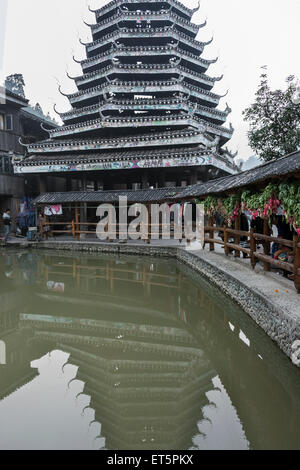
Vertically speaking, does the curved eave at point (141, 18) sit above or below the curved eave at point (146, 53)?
above

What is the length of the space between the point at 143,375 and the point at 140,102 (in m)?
17.9

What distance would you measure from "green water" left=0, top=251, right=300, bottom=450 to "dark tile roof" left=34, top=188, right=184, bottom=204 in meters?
7.96

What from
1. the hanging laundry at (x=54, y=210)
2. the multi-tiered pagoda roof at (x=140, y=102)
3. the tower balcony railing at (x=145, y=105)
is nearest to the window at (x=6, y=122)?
the multi-tiered pagoda roof at (x=140, y=102)

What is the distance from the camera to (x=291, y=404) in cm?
347

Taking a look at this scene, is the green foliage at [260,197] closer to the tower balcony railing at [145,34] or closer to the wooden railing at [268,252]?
the wooden railing at [268,252]

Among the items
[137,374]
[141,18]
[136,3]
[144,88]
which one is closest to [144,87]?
[144,88]

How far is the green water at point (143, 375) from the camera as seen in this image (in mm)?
3135

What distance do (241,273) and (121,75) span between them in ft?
57.9

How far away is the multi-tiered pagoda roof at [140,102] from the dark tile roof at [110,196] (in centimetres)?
186

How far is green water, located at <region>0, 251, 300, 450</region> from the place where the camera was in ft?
10.3

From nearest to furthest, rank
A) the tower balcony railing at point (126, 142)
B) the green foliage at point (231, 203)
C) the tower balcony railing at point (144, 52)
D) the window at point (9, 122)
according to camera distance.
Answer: the green foliage at point (231, 203)
the tower balcony railing at point (126, 142)
the tower balcony railing at point (144, 52)
the window at point (9, 122)

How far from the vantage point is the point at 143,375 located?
4.35 metres

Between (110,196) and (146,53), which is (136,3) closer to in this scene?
(146,53)

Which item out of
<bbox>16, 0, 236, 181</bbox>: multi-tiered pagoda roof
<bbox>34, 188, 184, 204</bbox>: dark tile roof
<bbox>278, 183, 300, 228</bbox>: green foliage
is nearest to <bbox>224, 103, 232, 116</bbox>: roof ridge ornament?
<bbox>16, 0, 236, 181</bbox>: multi-tiered pagoda roof
